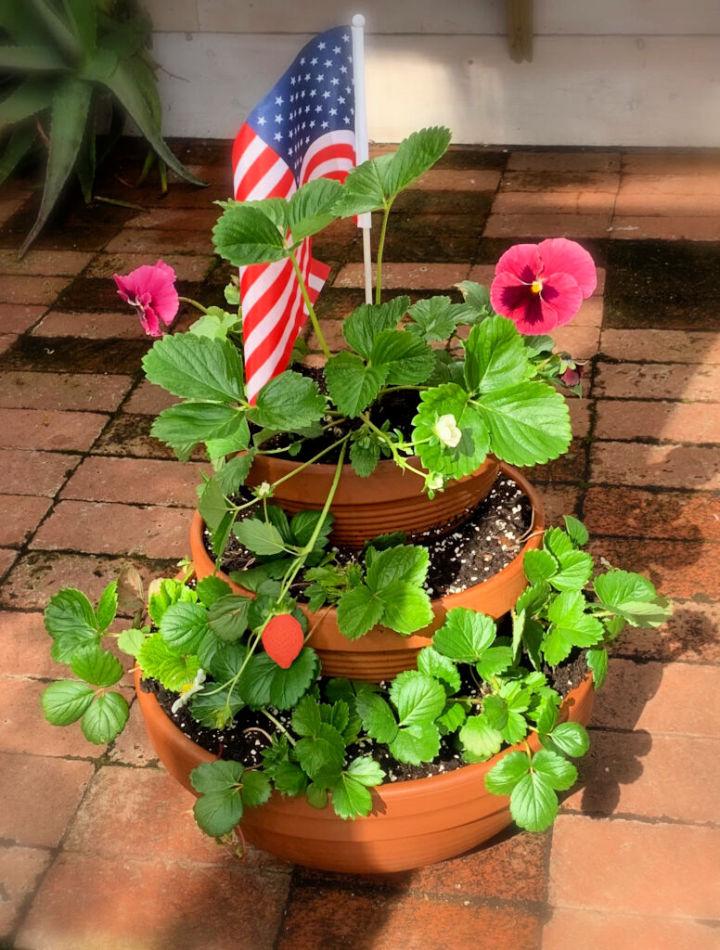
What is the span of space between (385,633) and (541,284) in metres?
0.47

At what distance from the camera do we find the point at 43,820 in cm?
184

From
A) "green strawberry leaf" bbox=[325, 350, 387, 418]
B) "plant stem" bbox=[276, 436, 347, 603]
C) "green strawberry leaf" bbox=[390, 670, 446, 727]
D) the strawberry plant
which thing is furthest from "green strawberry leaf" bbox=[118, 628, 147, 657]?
"green strawberry leaf" bbox=[325, 350, 387, 418]

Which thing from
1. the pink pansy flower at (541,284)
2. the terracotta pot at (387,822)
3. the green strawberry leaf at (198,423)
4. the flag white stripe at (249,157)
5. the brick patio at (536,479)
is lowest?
the brick patio at (536,479)

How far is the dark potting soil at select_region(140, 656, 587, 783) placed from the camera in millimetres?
1620

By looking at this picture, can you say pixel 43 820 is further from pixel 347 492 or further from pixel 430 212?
pixel 430 212

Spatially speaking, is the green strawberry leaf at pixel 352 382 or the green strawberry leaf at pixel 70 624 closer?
the green strawberry leaf at pixel 352 382

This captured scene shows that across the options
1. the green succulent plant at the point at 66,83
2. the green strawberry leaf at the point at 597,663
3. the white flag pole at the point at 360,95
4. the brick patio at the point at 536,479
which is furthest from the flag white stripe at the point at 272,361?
the green succulent plant at the point at 66,83

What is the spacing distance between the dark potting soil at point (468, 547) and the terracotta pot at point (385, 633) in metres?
0.02

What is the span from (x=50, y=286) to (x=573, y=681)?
219 cm

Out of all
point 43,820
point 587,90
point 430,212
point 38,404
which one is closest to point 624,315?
point 430,212

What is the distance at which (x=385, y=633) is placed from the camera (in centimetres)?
157

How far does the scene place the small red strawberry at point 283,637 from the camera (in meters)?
1.48

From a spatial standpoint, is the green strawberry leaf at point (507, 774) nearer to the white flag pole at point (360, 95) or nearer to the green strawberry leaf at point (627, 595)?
the green strawberry leaf at point (627, 595)

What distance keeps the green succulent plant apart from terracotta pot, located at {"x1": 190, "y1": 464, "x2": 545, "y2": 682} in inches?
90.8
